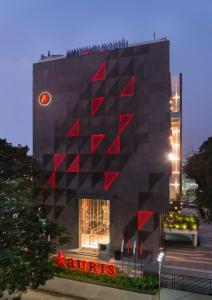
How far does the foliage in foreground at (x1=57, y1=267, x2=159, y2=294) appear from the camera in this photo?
62.0ft

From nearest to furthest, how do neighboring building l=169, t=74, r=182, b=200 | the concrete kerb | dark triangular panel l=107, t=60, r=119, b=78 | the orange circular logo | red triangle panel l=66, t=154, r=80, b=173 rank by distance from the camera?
1. the concrete kerb
2. dark triangular panel l=107, t=60, r=119, b=78
3. red triangle panel l=66, t=154, r=80, b=173
4. the orange circular logo
5. neighboring building l=169, t=74, r=182, b=200

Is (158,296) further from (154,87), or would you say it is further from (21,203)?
(154,87)

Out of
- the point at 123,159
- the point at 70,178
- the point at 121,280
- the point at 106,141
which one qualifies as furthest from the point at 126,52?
the point at 121,280

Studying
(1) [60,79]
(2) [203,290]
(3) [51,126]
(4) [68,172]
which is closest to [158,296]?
(2) [203,290]

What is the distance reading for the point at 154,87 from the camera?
2467 cm

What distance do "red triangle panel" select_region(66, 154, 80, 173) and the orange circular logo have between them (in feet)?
21.1

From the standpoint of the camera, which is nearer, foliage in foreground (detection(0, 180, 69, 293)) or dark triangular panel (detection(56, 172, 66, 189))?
foliage in foreground (detection(0, 180, 69, 293))

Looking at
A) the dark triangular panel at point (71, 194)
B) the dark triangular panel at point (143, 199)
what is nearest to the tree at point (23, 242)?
the dark triangular panel at point (143, 199)

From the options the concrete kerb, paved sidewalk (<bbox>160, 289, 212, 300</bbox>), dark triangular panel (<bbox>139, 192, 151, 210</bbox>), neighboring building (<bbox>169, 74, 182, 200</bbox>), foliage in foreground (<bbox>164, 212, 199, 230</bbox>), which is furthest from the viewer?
neighboring building (<bbox>169, 74, 182, 200</bbox>)

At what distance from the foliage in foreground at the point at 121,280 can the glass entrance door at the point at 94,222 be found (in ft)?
20.3

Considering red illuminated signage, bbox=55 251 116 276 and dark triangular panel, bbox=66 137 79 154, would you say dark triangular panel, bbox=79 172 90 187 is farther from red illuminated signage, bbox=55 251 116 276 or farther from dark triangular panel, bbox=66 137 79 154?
red illuminated signage, bbox=55 251 116 276

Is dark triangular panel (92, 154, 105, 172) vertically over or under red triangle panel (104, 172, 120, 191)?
over

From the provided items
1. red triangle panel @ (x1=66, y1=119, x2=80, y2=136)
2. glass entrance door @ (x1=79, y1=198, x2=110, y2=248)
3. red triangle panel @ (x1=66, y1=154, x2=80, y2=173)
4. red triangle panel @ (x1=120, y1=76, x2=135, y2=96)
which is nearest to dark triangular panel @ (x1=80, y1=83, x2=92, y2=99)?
red triangle panel @ (x1=66, y1=119, x2=80, y2=136)

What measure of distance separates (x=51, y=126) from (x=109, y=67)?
803cm
